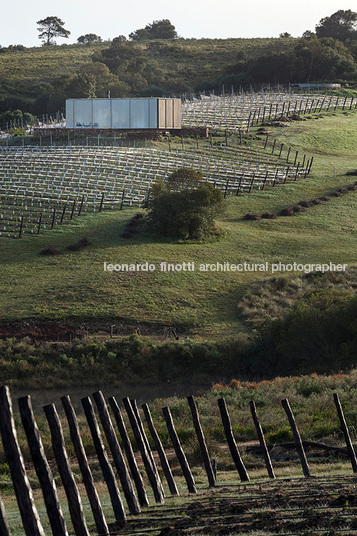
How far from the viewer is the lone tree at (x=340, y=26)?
6860 inches

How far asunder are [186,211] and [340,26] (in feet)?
447

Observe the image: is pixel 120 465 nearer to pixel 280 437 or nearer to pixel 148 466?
pixel 148 466

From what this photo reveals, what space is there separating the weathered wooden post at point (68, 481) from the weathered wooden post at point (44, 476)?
424mm

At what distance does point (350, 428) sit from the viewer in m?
19.2

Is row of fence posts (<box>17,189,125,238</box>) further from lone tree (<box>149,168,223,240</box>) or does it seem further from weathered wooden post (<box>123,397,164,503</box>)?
weathered wooden post (<box>123,397,164,503</box>)

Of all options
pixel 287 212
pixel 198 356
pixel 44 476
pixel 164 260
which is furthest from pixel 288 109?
pixel 44 476

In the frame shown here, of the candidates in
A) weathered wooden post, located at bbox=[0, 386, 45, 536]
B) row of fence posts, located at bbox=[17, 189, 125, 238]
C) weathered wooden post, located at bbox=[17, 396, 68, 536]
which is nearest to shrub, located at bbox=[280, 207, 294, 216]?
row of fence posts, located at bbox=[17, 189, 125, 238]

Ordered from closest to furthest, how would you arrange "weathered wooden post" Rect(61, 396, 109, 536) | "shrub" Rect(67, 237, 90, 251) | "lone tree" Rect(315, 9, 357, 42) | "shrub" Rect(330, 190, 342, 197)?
1. "weathered wooden post" Rect(61, 396, 109, 536)
2. "shrub" Rect(67, 237, 90, 251)
3. "shrub" Rect(330, 190, 342, 197)
4. "lone tree" Rect(315, 9, 357, 42)

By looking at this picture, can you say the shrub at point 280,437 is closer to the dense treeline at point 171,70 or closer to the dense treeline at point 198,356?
the dense treeline at point 198,356

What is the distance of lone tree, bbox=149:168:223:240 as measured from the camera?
5203 cm

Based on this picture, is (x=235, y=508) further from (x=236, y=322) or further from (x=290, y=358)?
(x=236, y=322)

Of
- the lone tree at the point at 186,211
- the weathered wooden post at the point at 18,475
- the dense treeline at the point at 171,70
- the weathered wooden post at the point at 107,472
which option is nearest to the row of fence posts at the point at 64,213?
the lone tree at the point at 186,211

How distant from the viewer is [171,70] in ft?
554

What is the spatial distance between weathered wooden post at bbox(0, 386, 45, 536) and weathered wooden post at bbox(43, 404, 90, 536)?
2.68 ft
